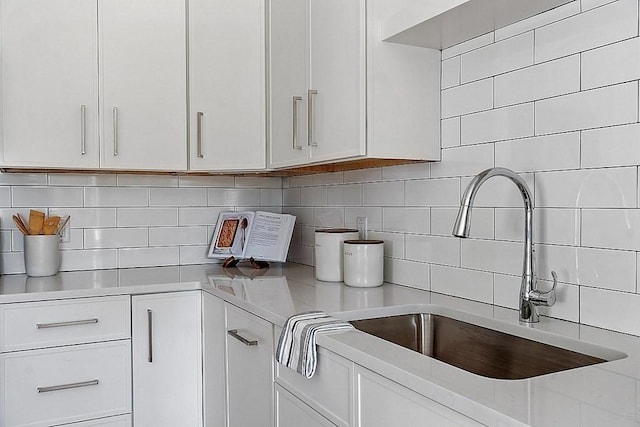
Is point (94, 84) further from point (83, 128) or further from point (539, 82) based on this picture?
point (539, 82)

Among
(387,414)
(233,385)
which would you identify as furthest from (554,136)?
(233,385)

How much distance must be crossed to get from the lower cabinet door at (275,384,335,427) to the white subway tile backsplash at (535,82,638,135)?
100 centimetres

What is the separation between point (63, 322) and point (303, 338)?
1.15 metres

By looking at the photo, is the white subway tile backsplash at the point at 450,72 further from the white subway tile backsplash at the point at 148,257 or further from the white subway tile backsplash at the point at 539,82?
the white subway tile backsplash at the point at 148,257

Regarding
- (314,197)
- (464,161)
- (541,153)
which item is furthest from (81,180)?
(541,153)

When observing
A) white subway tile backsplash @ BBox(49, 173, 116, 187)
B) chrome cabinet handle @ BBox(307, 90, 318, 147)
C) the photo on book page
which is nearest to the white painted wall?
chrome cabinet handle @ BBox(307, 90, 318, 147)

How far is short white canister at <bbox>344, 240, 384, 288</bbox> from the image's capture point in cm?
213

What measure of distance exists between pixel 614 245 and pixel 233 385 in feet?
4.42

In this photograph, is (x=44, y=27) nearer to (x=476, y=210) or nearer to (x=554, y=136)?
(x=476, y=210)

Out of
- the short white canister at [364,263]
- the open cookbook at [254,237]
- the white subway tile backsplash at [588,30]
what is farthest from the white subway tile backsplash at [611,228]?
the open cookbook at [254,237]

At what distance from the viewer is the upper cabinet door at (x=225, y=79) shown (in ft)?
8.57

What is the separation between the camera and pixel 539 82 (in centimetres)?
162

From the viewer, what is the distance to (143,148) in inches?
100.0

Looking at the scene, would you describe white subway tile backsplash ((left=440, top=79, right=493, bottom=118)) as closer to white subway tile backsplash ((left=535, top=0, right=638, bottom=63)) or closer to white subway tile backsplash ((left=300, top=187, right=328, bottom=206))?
white subway tile backsplash ((left=535, top=0, right=638, bottom=63))
